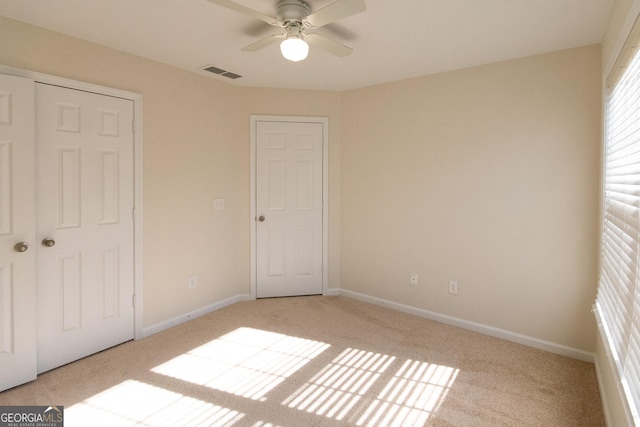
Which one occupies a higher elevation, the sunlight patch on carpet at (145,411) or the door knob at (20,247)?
the door knob at (20,247)

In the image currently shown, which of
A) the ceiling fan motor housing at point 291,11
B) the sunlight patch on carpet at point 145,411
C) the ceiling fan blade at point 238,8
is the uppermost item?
the ceiling fan motor housing at point 291,11

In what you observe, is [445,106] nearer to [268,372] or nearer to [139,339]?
[268,372]

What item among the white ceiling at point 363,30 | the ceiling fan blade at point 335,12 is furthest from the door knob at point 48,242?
the ceiling fan blade at point 335,12

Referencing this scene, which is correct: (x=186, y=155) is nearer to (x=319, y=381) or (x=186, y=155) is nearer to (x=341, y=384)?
(x=319, y=381)

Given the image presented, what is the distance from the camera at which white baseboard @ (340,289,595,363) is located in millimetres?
2795

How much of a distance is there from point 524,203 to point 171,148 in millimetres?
3146

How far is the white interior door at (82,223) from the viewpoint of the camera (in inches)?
98.7

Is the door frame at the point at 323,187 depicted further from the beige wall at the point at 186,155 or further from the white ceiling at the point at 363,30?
the white ceiling at the point at 363,30

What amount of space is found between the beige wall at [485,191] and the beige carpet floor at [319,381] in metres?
Result: 0.43

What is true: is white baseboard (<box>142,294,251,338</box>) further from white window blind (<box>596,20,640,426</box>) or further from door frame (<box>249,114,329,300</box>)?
white window blind (<box>596,20,640,426</box>)

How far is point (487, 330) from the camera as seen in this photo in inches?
127

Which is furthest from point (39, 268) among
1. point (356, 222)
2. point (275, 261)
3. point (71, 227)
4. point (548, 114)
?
point (548, 114)

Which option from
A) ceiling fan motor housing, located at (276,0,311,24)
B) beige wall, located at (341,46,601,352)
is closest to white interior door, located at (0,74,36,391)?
ceiling fan motor housing, located at (276,0,311,24)

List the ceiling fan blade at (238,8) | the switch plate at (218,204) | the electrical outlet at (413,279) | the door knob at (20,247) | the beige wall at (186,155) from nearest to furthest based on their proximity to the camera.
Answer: the ceiling fan blade at (238,8)
the door knob at (20,247)
the beige wall at (186,155)
the electrical outlet at (413,279)
the switch plate at (218,204)
